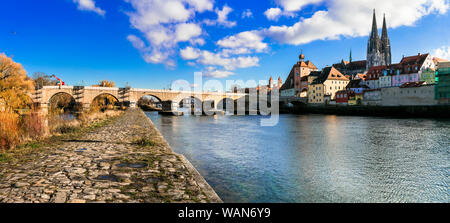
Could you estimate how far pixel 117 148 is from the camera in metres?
8.90

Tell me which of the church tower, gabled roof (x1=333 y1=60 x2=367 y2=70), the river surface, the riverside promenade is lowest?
the river surface

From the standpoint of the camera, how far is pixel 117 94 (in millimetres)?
59344

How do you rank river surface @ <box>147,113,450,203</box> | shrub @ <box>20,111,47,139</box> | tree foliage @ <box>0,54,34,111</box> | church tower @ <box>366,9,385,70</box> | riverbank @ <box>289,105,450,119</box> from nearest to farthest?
river surface @ <box>147,113,450,203</box>, shrub @ <box>20,111,47,139</box>, tree foliage @ <box>0,54,34,111</box>, riverbank @ <box>289,105,450,119</box>, church tower @ <box>366,9,385,70</box>

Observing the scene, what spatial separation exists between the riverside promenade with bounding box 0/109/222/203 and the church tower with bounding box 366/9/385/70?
13046 centimetres

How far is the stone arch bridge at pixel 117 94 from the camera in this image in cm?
5094

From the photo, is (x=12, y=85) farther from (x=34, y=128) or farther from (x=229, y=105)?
(x=229, y=105)

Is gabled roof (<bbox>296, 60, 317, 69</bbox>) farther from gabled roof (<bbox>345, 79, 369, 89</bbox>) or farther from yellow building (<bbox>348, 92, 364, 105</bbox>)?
yellow building (<bbox>348, 92, 364, 105</bbox>)

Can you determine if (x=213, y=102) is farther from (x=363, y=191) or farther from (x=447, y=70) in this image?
(x=363, y=191)

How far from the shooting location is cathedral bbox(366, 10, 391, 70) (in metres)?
114

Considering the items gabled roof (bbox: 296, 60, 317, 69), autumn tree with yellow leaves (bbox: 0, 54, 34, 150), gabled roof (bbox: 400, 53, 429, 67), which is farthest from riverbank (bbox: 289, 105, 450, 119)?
autumn tree with yellow leaves (bbox: 0, 54, 34, 150)

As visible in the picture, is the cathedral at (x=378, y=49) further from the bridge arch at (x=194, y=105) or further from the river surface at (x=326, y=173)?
the river surface at (x=326, y=173)

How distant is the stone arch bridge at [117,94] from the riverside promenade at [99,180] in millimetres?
48105

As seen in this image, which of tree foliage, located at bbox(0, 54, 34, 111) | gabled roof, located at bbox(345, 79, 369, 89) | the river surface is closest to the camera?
the river surface

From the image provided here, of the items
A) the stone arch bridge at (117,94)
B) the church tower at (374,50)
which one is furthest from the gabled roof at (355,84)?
the church tower at (374,50)
